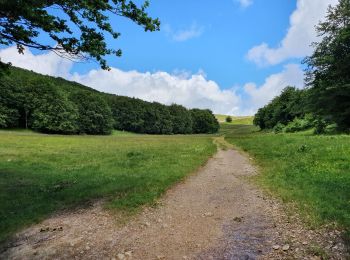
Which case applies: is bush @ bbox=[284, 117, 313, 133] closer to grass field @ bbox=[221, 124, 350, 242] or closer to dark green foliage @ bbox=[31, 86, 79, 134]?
grass field @ bbox=[221, 124, 350, 242]

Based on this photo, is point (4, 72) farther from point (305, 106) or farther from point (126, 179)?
point (305, 106)

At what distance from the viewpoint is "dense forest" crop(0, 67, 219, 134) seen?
325ft

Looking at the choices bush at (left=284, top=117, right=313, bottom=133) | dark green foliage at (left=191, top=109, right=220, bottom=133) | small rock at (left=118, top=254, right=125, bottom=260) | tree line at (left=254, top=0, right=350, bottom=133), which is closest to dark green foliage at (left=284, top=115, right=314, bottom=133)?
bush at (left=284, top=117, right=313, bottom=133)

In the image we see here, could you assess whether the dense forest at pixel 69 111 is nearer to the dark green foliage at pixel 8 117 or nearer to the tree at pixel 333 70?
the dark green foliage at pixel 8 117

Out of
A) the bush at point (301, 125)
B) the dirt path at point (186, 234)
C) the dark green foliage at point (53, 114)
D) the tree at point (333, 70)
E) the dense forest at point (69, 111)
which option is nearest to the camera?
the dirt path at point (186, 234)

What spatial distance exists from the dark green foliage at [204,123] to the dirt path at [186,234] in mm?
158731

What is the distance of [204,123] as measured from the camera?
568 ft

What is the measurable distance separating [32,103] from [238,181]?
3745 inches

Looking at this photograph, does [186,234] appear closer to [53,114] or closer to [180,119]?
[53,114]

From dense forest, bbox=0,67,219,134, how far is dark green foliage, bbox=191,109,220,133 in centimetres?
1993

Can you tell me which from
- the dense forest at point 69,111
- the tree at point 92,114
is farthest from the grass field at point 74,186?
the tree at point 92,114

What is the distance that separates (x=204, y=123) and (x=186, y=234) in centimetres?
16429

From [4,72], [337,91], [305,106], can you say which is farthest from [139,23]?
[305,106]

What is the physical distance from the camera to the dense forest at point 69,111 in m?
99.2
